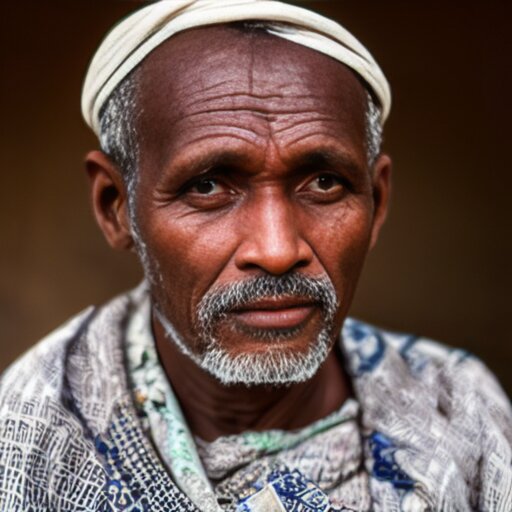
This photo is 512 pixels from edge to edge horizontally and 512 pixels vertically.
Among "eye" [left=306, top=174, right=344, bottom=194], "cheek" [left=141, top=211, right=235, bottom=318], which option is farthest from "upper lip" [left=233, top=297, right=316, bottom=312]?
"eye" [left=306, top=174, right=344, bottom=194]

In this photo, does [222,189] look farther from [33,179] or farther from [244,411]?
[33,179]

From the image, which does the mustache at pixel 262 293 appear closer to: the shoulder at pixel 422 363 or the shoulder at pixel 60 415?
the shoulder at pixel 60 415

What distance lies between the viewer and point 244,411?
2217 millimetres

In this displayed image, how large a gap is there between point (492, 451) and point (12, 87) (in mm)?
3079

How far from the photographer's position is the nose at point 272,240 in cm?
186

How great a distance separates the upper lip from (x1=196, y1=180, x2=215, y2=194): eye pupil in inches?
10.9

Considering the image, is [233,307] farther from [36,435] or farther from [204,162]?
[36,435]

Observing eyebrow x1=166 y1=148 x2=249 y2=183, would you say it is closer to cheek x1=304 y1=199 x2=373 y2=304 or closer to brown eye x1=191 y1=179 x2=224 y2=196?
brown eye x1=191 y1=179 x2=224 y2=196

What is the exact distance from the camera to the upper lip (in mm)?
1931

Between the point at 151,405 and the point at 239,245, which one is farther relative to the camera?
the point at 151,405

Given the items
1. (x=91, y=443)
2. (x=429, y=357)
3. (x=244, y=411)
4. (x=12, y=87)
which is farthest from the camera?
(x=12, y=87)

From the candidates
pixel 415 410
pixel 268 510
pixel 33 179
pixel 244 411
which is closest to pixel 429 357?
pixel 415 410

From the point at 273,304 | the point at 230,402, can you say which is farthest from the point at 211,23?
the point at 230,402

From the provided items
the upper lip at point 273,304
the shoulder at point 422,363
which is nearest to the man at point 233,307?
the upper lip at point 273,304
